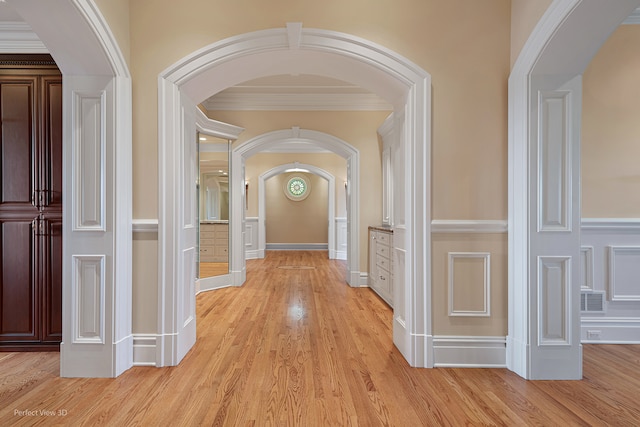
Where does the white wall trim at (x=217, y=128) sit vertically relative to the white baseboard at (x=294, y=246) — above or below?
above

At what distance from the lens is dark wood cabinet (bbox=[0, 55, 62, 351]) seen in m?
2.99

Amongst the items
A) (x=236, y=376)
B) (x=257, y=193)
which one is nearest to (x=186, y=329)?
(x=236, y=376)

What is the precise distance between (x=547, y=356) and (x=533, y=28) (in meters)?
2.19

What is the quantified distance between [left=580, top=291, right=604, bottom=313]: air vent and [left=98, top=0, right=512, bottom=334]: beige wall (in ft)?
3.82

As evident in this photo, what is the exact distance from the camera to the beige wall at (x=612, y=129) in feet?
10.6

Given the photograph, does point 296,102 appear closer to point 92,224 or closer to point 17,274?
point 92,224

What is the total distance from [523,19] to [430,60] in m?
0.65

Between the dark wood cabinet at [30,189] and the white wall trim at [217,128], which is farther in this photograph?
the white wall trim at [217,128]

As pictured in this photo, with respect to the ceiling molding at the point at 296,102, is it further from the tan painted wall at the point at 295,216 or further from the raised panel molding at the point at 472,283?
the tan painted wall at the point at 295,216

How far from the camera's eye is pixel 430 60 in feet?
9.12

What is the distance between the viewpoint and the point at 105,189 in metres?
2.55

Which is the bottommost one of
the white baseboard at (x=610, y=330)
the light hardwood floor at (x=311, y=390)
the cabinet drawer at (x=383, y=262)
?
the light hardwood floor at (x=311, y=390)

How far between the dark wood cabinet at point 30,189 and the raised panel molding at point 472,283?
10.1 feet

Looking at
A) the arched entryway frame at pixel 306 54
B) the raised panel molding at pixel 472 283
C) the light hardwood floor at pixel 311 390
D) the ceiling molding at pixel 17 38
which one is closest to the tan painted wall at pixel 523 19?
the arched entryway frame at pixel 306 54
